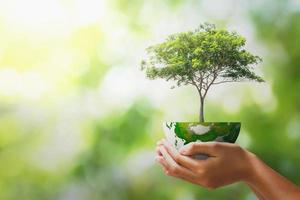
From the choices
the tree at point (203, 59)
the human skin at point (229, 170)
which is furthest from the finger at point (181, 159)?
the tree at point (203, 59)

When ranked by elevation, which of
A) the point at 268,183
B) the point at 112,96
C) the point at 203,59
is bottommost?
the point at 268,183

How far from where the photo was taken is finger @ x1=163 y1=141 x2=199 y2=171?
1.64 meters

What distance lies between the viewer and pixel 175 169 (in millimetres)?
1692

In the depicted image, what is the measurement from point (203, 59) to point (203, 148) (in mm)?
287

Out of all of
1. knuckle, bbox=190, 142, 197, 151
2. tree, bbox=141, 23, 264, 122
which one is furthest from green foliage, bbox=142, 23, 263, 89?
knuckle, bbox=190, 142, 197, 151

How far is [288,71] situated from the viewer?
174cm

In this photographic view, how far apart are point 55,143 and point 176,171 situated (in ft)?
1.44

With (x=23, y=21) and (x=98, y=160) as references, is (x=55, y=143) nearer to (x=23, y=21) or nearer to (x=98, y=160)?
(x=98, y=160)

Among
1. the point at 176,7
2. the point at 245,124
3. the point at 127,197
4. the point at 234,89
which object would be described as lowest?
the point at 127,197

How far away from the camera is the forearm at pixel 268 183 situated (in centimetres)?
162

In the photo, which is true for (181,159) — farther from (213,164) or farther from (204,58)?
(204,58)

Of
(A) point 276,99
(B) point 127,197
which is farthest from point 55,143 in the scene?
(A) point 276,99

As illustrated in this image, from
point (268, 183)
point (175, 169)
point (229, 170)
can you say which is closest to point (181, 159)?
point (175, 169)

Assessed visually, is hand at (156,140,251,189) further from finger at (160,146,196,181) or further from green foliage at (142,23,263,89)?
green foliage at (142,23,263,89)
